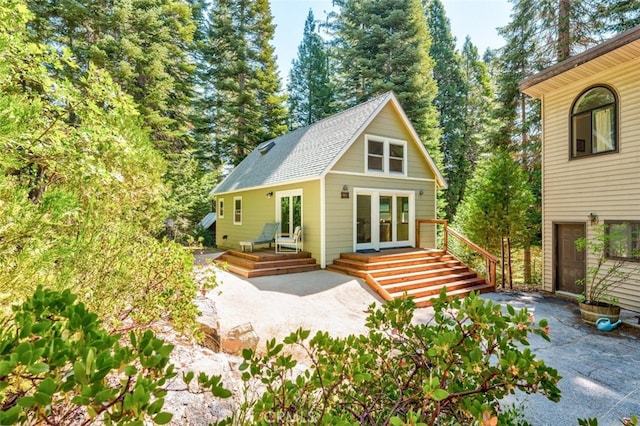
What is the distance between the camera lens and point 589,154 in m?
7.52

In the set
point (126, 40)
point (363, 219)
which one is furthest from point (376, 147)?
point (126, 40)

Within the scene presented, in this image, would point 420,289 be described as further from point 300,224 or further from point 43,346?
point 43,346

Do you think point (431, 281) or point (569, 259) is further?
point (431, 281)

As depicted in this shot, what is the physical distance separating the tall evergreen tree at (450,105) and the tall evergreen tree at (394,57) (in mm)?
3135

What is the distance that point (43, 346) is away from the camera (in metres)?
0.93

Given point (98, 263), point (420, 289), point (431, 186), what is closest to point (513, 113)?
point (431, 186)

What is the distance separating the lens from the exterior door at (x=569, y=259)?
769 centimetres

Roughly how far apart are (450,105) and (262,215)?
63.4 ft

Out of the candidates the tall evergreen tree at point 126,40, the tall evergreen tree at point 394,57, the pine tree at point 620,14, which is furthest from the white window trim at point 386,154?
the tall evergreen tree at point 126,40

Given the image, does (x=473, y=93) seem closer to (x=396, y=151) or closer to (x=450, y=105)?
(x=450, y=105)

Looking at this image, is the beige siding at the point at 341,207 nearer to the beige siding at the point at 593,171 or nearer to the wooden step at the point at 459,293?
the wooden step at the point at 459,293

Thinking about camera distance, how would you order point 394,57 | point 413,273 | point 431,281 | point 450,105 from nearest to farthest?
point 431,281
point 413,273
point 394,57
point 450,105

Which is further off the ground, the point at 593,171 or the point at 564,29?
the point at 564,29

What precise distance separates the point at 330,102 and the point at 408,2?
8225mm
